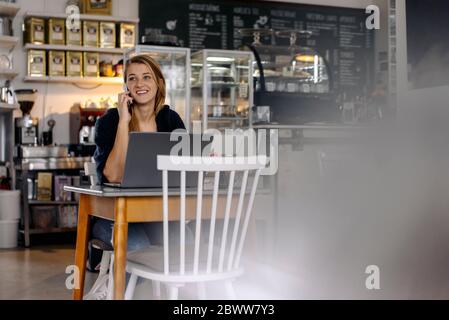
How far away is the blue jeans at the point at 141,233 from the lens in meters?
2.94

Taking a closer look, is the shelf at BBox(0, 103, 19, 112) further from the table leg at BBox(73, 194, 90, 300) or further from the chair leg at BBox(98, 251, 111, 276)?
the table leg at BBox(73, 194, 90, 300)

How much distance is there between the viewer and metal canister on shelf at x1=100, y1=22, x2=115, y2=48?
22.6 ft

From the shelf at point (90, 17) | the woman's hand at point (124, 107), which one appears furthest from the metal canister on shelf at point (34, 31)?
the woman's hand at point (124, 107)

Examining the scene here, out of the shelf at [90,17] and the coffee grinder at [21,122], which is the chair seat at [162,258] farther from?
the shelf at [90,17]

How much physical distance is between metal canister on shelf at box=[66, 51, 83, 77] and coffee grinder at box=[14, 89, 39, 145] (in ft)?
1.41

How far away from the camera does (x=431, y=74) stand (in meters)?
2.94

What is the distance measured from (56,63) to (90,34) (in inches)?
18.4

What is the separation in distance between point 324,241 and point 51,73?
3643mm

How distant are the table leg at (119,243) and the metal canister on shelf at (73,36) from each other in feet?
15.3
